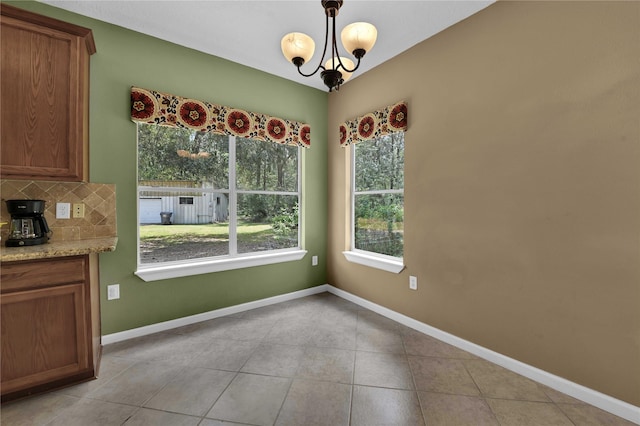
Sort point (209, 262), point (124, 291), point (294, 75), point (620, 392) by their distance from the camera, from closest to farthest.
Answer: point (620, 392) → point (124, 291) → point (209, 262) → point (294, 75)

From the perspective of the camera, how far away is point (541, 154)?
186 centimetres

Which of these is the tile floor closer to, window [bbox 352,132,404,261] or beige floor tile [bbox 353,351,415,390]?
beige floor tile [bbox 353,351,415,390]

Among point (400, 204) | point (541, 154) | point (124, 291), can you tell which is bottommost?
point (124, 291)

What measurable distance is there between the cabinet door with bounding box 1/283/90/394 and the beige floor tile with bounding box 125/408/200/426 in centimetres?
63

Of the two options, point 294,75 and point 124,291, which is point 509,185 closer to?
point 294,75

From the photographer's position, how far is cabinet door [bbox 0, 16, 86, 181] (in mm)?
1751

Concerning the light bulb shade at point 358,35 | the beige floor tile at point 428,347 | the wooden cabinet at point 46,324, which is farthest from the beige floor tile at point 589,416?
the wooden cabinet at point 46,324

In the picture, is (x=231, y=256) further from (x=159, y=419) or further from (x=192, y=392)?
(x=159, y=419)

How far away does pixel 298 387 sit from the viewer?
5.97ft

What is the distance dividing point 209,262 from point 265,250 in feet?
2.33

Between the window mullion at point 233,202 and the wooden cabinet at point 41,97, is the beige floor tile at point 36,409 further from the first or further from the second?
the window mullion at point 233,202

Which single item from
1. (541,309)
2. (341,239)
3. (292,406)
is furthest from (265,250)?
(541,309)

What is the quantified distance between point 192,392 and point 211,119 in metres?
2.36

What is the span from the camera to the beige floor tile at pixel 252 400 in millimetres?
1560
